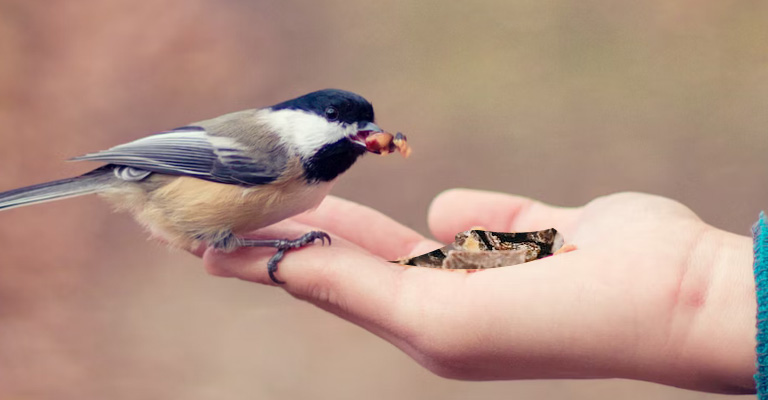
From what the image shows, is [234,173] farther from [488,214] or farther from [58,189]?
[488,214]

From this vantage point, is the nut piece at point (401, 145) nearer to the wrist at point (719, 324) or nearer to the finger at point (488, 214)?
the finger at point (488, 214)

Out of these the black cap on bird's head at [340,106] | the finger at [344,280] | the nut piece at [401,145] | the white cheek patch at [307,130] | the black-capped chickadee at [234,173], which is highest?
the black cap on bird's head at [340,106]

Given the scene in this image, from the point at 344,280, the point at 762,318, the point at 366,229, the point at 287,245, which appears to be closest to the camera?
the point at 762,318

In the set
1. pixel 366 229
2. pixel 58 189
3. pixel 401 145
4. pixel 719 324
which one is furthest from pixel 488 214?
pixel 58 189

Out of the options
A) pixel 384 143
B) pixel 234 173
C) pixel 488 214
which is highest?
pixel 488 214

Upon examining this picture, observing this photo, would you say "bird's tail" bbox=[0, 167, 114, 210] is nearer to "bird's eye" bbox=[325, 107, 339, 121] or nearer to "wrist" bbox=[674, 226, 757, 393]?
"bird's eye" bbox=[325, 107, 339, 121]

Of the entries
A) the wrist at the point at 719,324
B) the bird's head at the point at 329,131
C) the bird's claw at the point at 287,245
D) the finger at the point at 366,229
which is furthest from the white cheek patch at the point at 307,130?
the wrist at the point at 719,324
